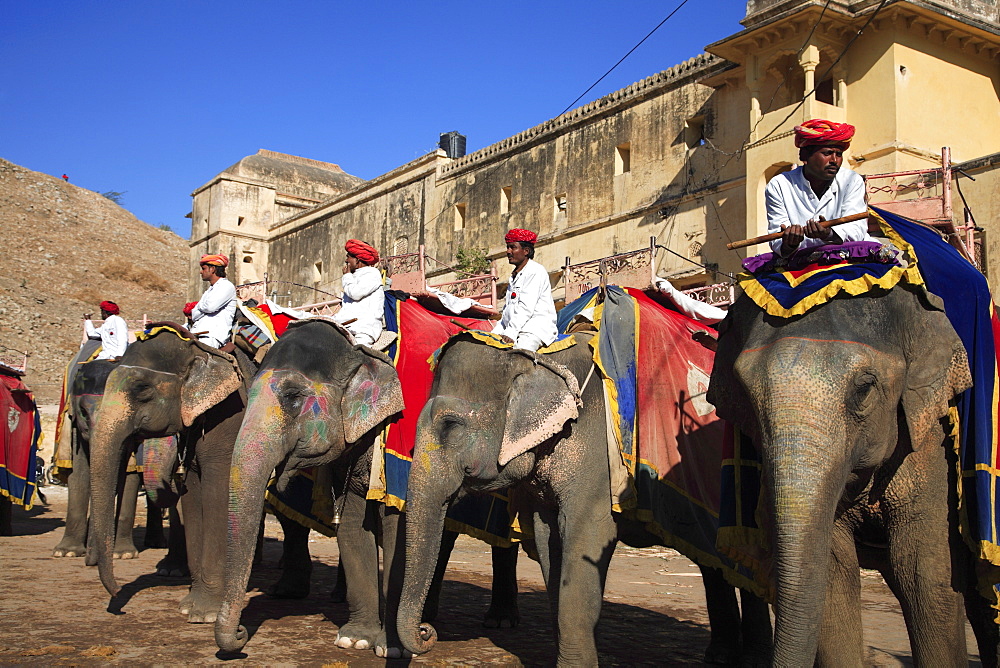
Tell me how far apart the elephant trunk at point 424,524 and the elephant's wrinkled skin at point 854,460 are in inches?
62.5

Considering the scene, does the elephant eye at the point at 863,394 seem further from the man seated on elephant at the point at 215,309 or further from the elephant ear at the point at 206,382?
the man seated on elephant at the point at 215,309

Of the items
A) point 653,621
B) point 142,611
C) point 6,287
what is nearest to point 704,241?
point 653,621

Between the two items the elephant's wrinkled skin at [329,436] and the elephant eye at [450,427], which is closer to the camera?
A: the elephant eye at [450,427]

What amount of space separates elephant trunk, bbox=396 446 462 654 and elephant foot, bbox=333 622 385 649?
3.97ft

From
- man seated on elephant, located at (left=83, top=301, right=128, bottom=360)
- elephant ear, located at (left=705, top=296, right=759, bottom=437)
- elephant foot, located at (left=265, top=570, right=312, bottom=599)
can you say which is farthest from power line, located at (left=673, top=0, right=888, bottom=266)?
elephant ear, located at (left=705, top=296, right=759, bottom=437)

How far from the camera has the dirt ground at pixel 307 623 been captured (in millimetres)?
5930

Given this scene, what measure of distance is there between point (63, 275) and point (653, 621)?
43271 mm

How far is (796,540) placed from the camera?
3.51m

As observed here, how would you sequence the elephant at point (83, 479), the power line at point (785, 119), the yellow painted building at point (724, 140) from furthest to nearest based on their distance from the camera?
the yellow painted building at point (724, 140), the power line at point (785, 119), the elephant at point (83, 479)

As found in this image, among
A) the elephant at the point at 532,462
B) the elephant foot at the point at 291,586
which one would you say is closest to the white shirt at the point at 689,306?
the elephant at the point at 532,462

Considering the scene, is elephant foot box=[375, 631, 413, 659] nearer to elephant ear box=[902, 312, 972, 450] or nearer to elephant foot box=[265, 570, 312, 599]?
elephant foot box=[265, 570, 312, 599]

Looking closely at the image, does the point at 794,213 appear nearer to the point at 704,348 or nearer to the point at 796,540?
the point at 796,540

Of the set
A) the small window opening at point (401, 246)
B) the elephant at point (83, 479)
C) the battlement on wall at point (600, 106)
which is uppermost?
the battlement on wall at point (600, 106)

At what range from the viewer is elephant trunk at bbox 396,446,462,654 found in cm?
484
